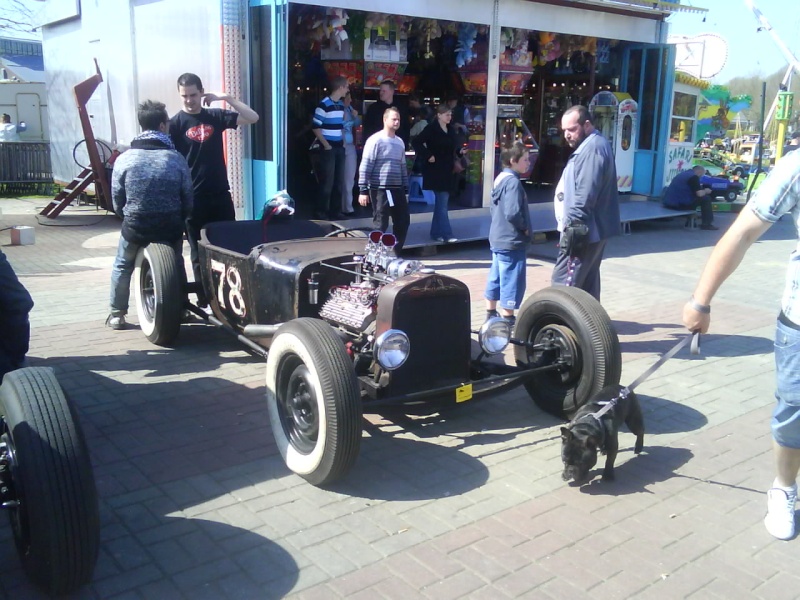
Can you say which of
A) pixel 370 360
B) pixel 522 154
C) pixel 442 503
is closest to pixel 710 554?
pixel 442 503

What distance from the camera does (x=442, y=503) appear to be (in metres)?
3.66

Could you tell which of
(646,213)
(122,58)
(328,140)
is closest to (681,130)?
(646,213)

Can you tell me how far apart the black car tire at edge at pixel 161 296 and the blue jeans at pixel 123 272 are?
0.43ft

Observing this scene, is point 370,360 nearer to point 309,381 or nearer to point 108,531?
point 309,381

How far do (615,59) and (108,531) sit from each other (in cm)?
1430

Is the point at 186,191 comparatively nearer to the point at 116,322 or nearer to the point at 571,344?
the point at 116,322

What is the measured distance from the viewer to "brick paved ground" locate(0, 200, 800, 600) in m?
3.04

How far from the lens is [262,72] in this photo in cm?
905

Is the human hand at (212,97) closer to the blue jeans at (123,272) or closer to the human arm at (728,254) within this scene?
the blue jeans at (123,272)

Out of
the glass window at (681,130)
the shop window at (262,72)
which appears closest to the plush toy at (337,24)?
the shop window at (262,72)

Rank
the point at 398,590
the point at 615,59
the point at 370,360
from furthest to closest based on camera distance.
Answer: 1. the point at 615,59
2. the point at 370,360
3. the point at 398,590

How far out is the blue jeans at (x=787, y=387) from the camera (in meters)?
3.11

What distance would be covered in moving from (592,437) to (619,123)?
12.2m

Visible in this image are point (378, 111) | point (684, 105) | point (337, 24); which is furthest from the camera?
point (684, 105)
